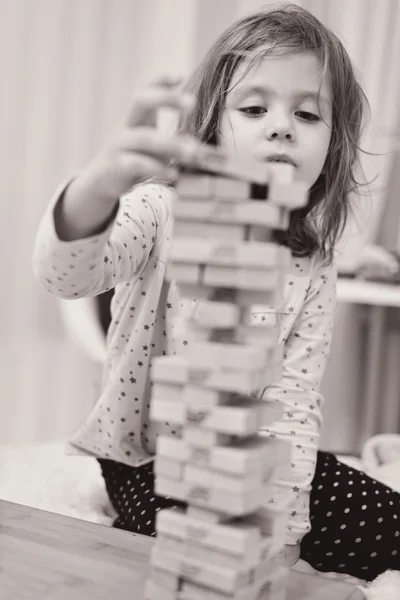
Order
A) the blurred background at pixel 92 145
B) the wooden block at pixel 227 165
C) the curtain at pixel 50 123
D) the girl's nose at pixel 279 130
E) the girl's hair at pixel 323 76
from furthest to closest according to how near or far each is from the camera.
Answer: the curtain at pixel 50 123 → the blurred background at pixel 92 145 → the girl's hair at pixel 323 76 → the girl's nose at pixel 279 130 → the wooden block at pixel 227 165

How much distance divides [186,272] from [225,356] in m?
0.06

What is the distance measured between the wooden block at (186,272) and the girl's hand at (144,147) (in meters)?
0.06

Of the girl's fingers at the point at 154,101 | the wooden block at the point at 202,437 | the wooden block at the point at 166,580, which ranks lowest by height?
the wooden block at the point at 166,580

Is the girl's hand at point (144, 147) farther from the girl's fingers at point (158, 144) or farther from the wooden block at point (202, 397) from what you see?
the wooden block at point (202, 397)

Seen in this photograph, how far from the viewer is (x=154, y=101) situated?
52cm

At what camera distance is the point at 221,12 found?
2.78 meters

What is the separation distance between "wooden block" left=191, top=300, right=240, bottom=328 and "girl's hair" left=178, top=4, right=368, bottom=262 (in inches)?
19.4

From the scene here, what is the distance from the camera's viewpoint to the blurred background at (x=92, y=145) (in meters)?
2.48

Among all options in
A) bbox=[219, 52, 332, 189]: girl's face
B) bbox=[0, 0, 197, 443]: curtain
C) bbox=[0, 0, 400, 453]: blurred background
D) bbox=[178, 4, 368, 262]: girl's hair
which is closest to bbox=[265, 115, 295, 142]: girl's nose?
bbox=[219, 52, 332, 189]: girl's face

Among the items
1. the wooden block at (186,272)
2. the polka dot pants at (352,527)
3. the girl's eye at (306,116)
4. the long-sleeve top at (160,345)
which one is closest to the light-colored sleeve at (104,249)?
the long-sleeve top at (160,345)

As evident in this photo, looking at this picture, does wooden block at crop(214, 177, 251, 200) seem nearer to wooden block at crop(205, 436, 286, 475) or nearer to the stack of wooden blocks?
the stack of wooden blocks

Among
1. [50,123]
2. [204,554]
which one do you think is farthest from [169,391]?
[50,123]

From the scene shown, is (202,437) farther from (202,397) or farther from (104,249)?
(104,249)

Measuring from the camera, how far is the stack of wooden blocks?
0.50 m
